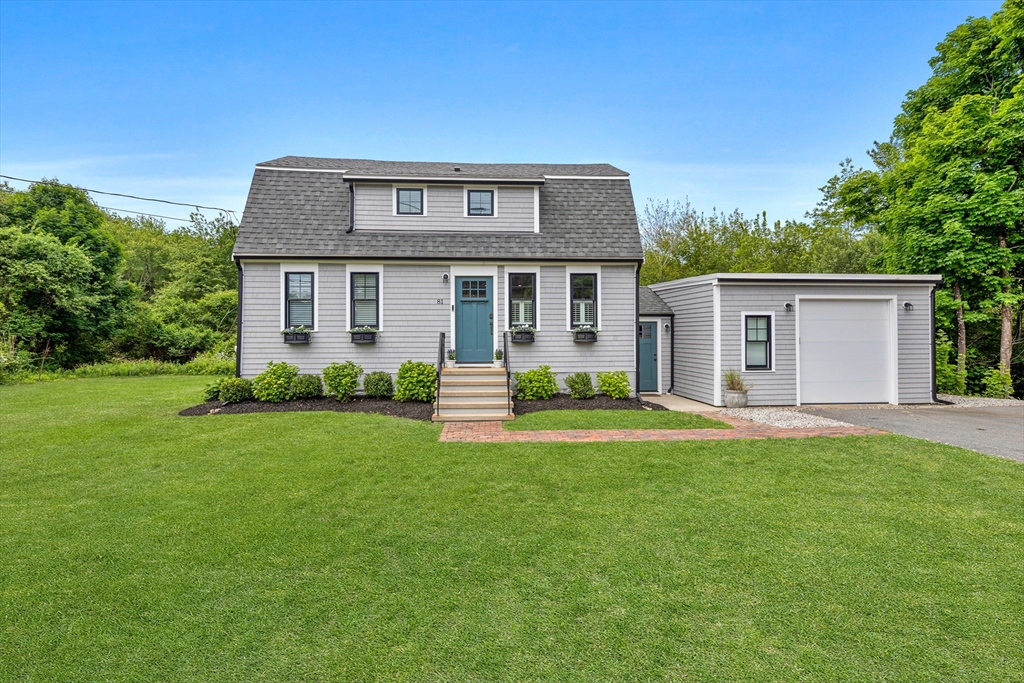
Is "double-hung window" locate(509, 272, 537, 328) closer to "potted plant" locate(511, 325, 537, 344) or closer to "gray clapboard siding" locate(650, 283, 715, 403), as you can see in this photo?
"potted plant" locate(511, 325, 537, 344)

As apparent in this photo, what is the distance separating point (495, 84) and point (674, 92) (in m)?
6.64

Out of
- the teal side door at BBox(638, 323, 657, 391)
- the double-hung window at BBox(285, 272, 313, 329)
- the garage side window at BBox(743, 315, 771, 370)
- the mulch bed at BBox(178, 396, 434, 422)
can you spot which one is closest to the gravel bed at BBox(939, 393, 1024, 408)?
the garage side window at BBox(743, 315, 771, 370)

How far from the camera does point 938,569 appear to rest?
3.21 meters

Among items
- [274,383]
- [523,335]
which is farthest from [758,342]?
[274,383]

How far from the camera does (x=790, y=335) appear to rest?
10.5 meters

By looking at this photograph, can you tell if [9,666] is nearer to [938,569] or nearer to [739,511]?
[739,511]

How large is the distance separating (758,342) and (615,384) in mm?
3374

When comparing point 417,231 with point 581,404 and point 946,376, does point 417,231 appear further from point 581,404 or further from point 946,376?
point 946,376

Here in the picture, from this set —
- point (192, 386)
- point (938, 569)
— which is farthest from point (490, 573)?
point (192, 386)

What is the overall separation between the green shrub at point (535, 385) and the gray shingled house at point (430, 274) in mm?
467

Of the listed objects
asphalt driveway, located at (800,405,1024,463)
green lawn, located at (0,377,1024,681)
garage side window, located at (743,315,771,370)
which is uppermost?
garage side window, located at (743,315,771,370)

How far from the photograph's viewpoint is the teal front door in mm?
11000

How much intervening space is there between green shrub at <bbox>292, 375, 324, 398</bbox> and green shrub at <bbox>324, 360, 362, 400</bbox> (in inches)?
8.7

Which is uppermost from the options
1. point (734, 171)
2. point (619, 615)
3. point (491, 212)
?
point (734, 171)
